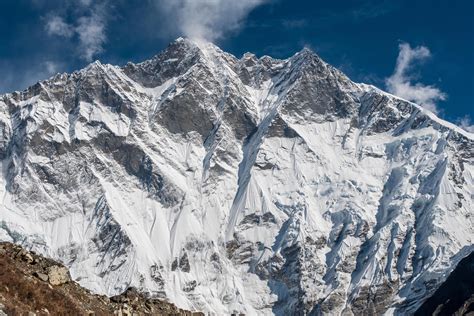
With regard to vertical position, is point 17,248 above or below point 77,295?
above

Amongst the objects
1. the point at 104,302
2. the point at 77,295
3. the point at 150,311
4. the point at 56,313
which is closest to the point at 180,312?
the point at 150,311

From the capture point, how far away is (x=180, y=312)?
53625 millimetres

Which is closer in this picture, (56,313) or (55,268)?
(56,313)

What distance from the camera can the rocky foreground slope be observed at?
2850 cm

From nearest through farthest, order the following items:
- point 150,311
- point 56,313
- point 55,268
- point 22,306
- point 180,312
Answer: point 22,306, point 56,313, point 55,268, point 150,311, point 180,312

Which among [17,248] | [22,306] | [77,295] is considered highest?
[17,248]

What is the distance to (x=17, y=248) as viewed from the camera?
39719mm

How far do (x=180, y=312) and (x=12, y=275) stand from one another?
2465 cm

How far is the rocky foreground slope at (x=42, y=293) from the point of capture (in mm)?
28500

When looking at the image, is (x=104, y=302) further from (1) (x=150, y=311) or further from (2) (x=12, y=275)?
(2) (x=12, y=275)

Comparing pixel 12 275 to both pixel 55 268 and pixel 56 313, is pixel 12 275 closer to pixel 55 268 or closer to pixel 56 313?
pixel 56 313

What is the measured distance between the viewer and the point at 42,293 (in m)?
30.7

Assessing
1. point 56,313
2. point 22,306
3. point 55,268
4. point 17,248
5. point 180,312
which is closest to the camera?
point 22,306

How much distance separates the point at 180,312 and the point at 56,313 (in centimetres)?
2457
